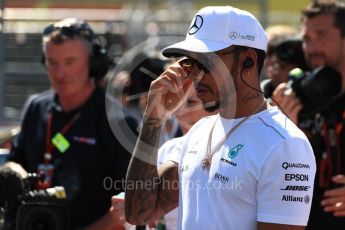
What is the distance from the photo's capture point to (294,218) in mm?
2768

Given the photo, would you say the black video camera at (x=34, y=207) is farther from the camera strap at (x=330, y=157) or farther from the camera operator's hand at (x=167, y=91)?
the camera strap at (x=330, y=157)

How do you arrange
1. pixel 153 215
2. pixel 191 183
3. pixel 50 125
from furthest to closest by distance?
pixel 50 125 → pixel 153 215 → pixel 191 183

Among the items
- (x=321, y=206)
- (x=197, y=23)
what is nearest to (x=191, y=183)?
(x=197, y=23)

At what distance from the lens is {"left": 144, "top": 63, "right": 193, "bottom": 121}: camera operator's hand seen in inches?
121

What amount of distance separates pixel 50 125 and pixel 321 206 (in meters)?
1.61

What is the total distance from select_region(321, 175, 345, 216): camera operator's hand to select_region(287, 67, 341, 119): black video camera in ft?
1.28

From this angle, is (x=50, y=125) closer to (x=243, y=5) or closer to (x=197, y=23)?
(x=197, y=23)

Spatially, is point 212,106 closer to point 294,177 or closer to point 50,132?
point 294,177

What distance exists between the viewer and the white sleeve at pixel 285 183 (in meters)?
2.74

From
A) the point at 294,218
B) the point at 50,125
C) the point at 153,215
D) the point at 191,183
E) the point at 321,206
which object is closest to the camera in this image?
the point at 294,218

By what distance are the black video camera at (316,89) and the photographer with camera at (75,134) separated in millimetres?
883

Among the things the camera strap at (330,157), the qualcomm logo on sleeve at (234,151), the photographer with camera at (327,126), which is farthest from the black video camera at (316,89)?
the qualcomm logo on sleeve at (234,151)

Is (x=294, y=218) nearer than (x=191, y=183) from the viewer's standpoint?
Yes

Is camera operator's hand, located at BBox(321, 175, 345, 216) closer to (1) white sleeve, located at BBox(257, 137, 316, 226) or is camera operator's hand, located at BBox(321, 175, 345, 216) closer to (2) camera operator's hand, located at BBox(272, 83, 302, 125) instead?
(2) camera operator's hand, located at BBox(272, 83, 302, 125)
